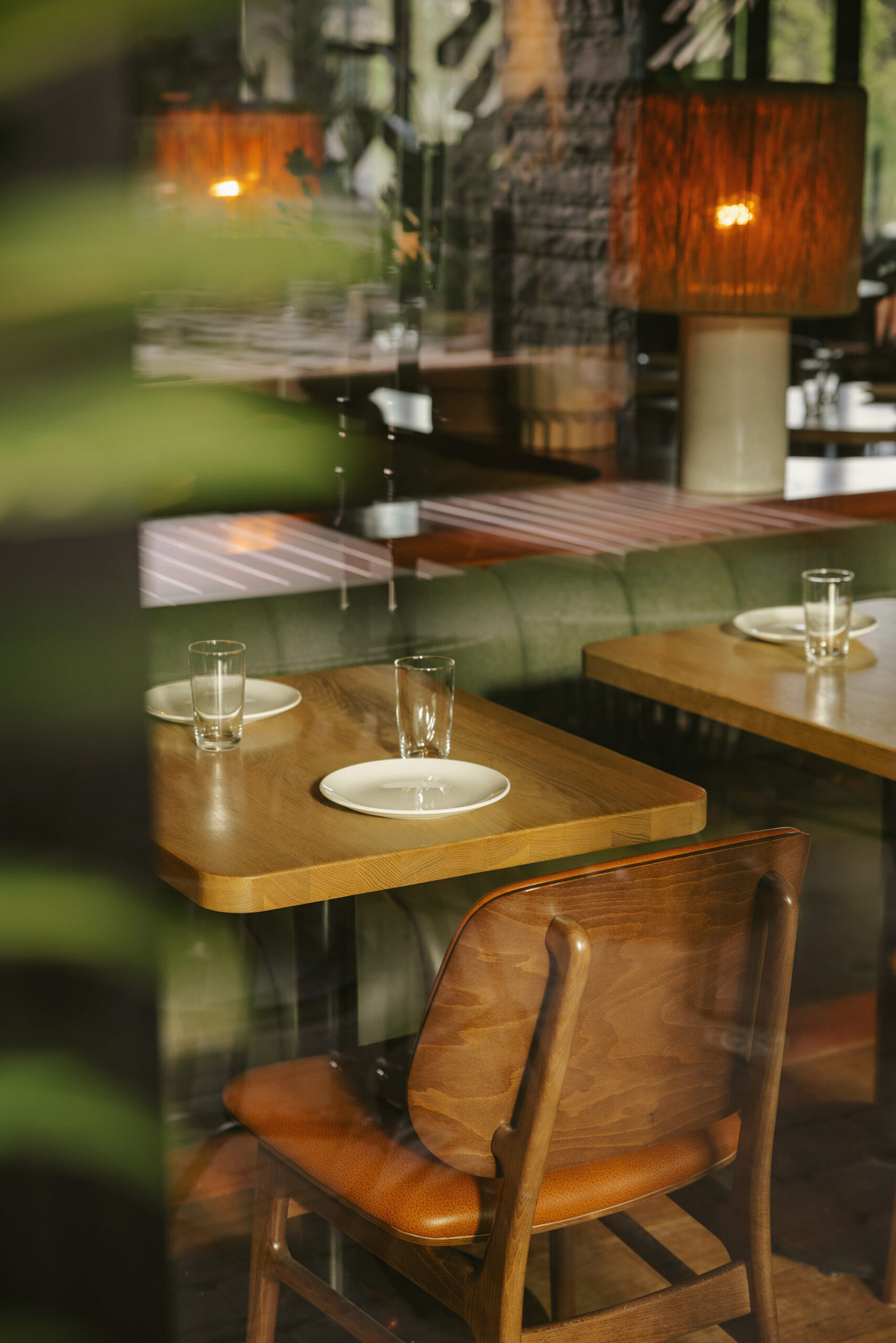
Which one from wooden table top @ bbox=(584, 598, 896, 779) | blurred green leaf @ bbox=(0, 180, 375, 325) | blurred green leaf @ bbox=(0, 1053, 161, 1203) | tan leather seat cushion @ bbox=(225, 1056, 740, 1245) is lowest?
tan leather seat cushion @ bbox=(225, 1056, 740, 1245)

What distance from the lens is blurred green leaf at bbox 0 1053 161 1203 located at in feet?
1.33

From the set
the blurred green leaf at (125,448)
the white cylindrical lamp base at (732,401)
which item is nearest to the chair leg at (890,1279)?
the white cylindrical lamp base at (732,401)

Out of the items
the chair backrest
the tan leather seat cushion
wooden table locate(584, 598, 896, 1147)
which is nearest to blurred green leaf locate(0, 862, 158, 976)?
the chair backrest

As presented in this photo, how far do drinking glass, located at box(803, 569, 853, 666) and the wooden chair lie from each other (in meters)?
0.73

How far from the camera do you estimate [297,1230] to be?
4.18ft

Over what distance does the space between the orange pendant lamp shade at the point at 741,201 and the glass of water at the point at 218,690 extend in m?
0.76

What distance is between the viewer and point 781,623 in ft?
6.30

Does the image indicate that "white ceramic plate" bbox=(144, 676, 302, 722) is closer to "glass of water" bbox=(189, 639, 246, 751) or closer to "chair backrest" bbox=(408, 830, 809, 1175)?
"glass of water" bbox=(189, 639, 246, 751)

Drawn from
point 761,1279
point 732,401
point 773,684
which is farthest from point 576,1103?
point 732,401

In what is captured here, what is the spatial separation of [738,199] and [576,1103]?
1241 mm

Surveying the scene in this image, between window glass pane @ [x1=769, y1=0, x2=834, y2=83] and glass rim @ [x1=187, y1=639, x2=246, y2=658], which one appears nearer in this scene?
glass rim @ [x1=187, y1=639, x2=246, y2=658]

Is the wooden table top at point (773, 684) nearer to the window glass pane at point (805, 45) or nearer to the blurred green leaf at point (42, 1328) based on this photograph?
the window glass pane at point (805, 45)

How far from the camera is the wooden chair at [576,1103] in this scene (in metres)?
0.97

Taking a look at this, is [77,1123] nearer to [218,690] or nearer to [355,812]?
[355,812]
